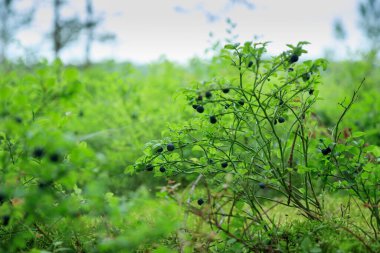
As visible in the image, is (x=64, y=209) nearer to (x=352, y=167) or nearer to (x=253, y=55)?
(x=253, y=55)

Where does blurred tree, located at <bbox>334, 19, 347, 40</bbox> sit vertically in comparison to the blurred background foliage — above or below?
above

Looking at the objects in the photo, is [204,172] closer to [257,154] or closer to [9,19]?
[257,154]

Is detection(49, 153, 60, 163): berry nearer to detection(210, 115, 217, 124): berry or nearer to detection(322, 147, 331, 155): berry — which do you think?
detection(210, 115, 217, 124): berry

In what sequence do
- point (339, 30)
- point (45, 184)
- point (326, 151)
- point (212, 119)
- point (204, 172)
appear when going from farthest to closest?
point (339, 30), point (204, 172), point (326, 151), point (212, 119), point (45, 184)

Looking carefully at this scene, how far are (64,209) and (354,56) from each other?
29.3 ft

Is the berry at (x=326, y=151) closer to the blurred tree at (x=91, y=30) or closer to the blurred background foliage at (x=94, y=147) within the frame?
the blurred background foliage at (x=94, y=147)

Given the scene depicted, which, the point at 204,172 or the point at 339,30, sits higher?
the point at 339,30

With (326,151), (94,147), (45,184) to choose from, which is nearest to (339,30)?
(94,147)

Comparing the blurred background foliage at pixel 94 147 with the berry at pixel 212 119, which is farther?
the berry at pixel 212 119

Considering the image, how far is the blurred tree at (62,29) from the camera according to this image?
35.7ft

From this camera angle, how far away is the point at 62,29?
11.1 metres

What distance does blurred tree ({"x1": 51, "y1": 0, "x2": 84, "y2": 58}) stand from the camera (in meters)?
10.9

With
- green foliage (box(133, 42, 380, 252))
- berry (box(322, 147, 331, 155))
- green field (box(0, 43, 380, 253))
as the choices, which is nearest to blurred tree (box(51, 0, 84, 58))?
green field (box(0, 43, 380, 253))

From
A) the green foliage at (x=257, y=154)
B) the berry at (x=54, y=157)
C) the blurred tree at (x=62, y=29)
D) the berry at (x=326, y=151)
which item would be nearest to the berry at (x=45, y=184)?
the berry at (x=54, y=157)
